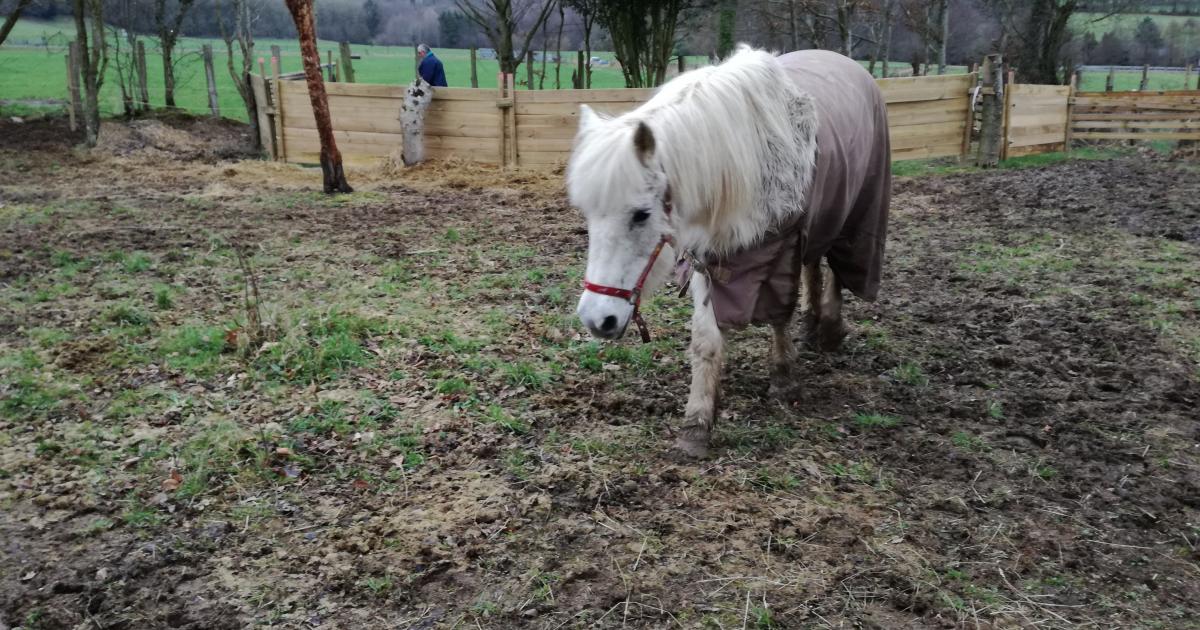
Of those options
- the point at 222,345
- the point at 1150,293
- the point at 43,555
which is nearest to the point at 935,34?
the point at 1150,293

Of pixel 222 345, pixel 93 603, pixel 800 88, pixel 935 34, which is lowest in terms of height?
pixel 93 603

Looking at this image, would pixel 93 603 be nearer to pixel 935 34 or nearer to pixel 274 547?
pixel 274 547

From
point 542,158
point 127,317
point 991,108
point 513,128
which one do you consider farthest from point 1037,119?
point 127,317

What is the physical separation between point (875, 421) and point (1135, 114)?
43.6 feet

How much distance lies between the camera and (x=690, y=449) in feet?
10.9

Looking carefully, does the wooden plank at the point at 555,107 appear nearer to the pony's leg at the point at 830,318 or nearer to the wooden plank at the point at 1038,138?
the wooden plank at the point at 1038,138

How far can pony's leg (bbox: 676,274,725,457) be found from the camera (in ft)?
10.9

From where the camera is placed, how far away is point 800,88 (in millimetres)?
3455

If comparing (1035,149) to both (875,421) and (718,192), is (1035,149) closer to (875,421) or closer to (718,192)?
(875,421)

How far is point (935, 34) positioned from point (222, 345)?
68.8 ft

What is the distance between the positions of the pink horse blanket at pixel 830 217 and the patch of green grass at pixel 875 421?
66cm

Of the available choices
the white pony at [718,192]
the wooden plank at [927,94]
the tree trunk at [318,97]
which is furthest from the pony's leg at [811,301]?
the wooden plank at [927,94]

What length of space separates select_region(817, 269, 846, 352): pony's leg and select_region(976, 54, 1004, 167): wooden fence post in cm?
824

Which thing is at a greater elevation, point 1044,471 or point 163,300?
point 163,300
